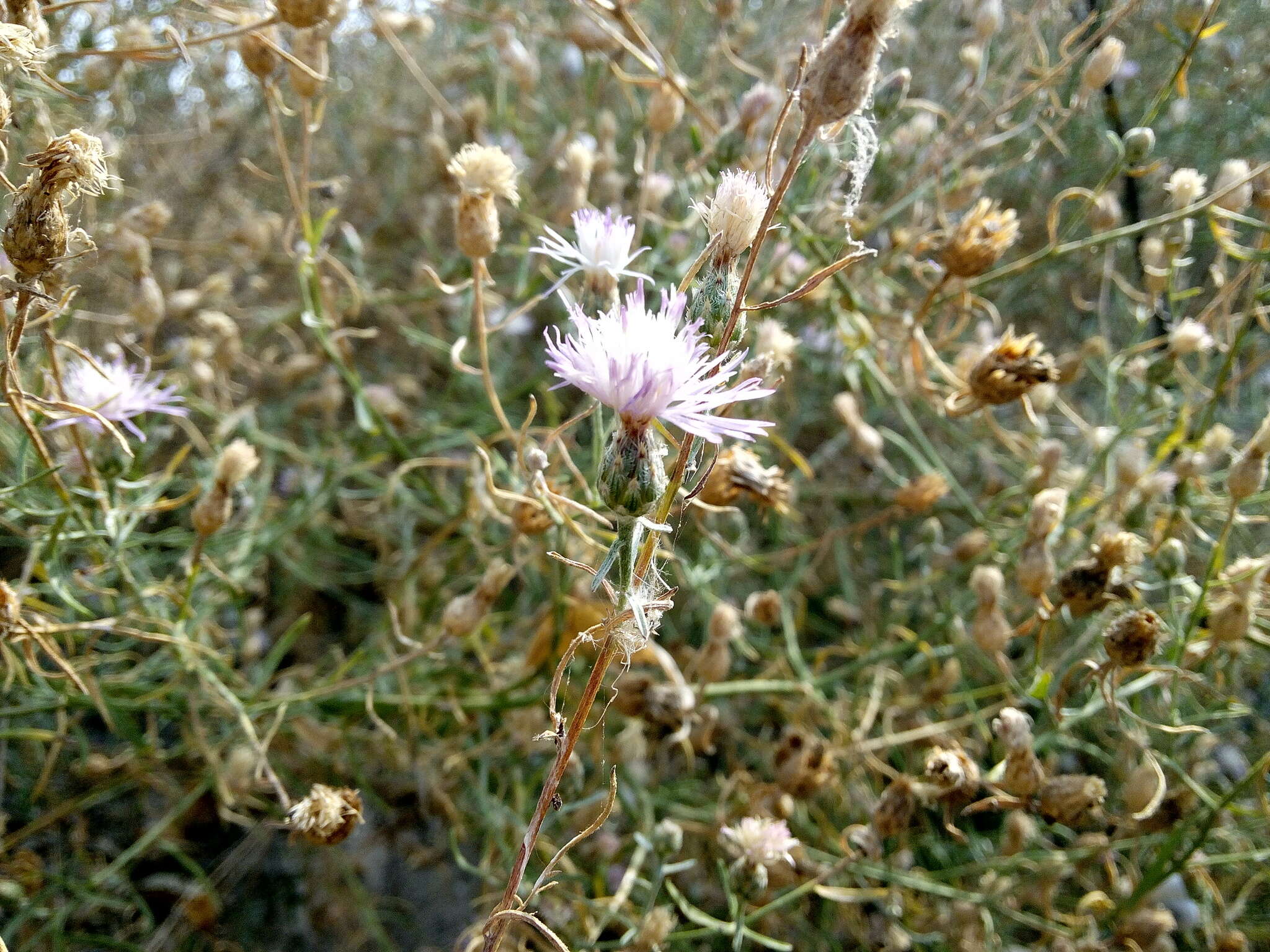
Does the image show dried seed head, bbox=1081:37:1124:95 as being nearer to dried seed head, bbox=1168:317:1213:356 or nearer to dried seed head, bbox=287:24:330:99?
dried seed head, bbox=1168:317:1213:356

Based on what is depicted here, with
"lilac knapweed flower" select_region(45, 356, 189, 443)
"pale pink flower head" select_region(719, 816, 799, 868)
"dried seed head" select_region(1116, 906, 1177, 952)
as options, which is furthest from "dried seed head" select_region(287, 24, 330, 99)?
"dried seed head" select_region(1116, 906, 1177, 952)

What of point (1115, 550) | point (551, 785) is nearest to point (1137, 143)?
point (1115, 550)

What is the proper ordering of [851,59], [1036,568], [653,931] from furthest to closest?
[1036,568] < [653,931] < [851,59]

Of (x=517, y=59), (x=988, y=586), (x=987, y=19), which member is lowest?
(x=988, y=586)

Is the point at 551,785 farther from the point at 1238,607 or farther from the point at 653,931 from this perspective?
the point at 1238,607

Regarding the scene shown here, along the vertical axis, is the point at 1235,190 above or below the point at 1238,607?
above

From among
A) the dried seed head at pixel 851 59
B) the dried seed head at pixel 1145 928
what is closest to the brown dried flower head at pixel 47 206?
the dried seed head at pixel 851 59

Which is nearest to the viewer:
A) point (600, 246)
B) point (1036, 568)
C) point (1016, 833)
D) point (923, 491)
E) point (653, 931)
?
point (600, 246)
